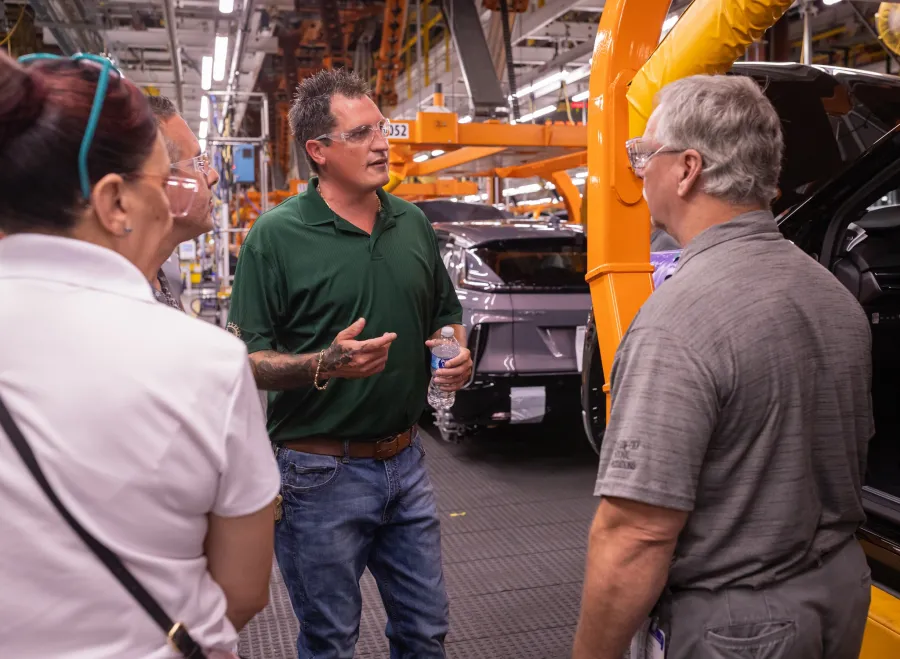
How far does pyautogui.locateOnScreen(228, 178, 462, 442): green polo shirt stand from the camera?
223 centimetres

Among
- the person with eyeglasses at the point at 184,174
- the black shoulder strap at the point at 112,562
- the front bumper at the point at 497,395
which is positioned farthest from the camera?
the front bumper at the point at 497,395

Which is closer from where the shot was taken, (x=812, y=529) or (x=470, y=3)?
(x=812, y=529)

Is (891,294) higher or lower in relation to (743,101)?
lower

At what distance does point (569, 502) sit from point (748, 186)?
376cm

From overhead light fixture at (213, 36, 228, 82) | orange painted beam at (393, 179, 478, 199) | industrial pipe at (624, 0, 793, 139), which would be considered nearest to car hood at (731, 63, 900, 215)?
industrial pipe at (624, 0, 793, 139)

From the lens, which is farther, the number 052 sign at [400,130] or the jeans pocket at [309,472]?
the number 052 sign at [400,130]

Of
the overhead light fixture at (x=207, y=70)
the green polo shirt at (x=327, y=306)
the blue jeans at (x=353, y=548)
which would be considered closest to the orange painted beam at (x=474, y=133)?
the overhead light fixture at (x=207, y=70)

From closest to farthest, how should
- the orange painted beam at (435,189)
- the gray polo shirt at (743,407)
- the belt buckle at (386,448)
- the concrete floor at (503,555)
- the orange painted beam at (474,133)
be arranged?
the gray polo shirt at (743,407), the belt buckle at (386,448), the concrete floor at (503,555), the orange painted beam at (474,133), the orange painted beam at (435,189)

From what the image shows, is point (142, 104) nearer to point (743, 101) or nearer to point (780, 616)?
point (743, 101)

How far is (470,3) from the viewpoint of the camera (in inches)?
357

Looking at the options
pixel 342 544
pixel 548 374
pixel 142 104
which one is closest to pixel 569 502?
pixel 548 374

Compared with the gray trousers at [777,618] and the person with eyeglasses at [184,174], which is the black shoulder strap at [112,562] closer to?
the person with eyeglasses at [184,174]

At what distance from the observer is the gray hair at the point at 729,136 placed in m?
1.53

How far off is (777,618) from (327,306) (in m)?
1.32
